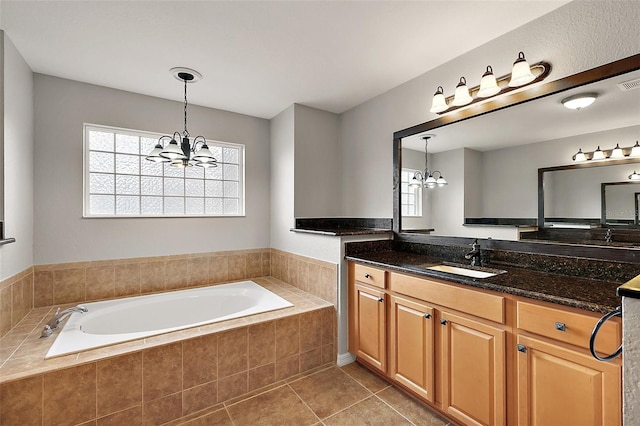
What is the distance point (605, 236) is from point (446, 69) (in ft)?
4.98

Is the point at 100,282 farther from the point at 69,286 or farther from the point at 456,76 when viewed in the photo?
the point at 456,76

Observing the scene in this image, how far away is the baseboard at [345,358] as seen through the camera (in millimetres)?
2439

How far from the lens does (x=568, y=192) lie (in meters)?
1.78

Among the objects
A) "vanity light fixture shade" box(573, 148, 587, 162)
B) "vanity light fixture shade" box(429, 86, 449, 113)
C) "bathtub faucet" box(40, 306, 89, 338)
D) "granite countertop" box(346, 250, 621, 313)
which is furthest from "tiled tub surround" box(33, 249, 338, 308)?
"vanity light fixture shade" box(573, 148, 587, 162)

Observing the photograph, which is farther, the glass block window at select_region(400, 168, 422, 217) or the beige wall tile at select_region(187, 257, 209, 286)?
the beige wall tile at select_region(187, 257, 209, 286)

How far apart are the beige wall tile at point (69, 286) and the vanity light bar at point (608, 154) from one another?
12.6 feet

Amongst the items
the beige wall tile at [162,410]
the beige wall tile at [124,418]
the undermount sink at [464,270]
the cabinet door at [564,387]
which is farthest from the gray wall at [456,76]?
the beige wall tile at [124,418]

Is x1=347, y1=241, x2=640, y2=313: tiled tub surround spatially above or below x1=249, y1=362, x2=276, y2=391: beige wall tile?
above

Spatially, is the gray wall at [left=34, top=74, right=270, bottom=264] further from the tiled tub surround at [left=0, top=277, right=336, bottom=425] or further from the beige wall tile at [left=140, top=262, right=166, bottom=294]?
the tiled tub surround at [left=0, top=277, right=336, bottom=425]

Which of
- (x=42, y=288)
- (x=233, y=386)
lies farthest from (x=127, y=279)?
(x=233, y=386)

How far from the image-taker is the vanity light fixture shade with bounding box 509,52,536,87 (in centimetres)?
170

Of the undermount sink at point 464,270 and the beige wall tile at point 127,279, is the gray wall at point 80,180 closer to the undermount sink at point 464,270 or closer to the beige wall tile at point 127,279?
the beige wall tile at point 127,279

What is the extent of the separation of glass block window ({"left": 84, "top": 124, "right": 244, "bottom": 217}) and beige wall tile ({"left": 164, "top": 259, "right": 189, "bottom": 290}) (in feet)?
1.67

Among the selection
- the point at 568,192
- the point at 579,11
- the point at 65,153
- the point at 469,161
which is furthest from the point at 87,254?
the point at 579,11
